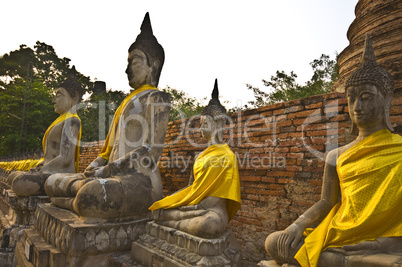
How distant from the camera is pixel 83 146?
1047 cm

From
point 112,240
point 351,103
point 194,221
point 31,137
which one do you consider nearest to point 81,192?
point 112,240

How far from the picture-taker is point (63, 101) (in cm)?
477

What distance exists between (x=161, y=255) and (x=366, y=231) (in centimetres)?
157

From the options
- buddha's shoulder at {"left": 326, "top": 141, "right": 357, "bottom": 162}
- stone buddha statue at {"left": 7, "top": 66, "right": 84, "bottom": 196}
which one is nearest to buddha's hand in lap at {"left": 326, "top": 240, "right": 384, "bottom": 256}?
buddha's shoulder at {"left": 326, "top": 141, "right": 357, "bottom": 162}

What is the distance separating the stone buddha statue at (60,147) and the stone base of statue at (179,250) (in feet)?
8.17

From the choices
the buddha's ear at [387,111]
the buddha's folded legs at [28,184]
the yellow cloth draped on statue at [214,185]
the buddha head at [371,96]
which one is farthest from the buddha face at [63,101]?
the buddha's ear at [387,111]

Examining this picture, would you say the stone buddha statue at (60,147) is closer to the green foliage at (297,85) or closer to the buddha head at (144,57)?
the buddha head at (144,57)

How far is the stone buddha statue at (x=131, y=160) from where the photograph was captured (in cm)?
266

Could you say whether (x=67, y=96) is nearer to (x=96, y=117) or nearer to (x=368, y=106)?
(x=368, y=106)

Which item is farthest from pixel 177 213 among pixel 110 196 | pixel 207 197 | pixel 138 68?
pixel 138 68

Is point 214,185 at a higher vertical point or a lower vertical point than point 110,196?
higher

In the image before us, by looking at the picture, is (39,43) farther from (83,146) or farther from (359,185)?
(359,185)

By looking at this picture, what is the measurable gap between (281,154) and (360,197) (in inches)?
79.1

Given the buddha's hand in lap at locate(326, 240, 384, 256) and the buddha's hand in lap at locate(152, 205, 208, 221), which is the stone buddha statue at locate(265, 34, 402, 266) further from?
the buddha's hand in lap at locate(152, 205, 208, 221)
